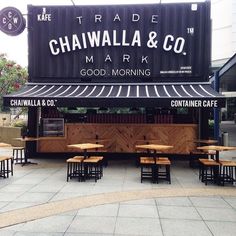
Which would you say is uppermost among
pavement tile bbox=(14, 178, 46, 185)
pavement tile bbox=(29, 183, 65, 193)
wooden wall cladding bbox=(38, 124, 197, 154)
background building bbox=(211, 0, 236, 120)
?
background building bbox=(211, 0, 236, 120)

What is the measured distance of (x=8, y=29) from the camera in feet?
49.7

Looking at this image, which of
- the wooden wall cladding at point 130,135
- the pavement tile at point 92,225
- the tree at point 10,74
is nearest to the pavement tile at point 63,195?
the pavement tile at point 92,225

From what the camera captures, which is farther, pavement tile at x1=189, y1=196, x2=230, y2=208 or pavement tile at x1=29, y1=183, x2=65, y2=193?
pavement tile at x1=29, y1=183, x2=65, y2=193

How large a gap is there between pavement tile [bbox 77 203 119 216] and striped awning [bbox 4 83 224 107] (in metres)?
5.52

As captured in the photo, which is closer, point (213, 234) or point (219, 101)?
point (213, 234)

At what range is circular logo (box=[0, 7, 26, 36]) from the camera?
15.0 m

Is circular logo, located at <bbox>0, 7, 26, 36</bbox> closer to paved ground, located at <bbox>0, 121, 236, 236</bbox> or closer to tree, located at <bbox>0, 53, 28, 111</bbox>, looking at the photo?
paved ground, located at <bbox>0, 121, 236, 236</bbox>

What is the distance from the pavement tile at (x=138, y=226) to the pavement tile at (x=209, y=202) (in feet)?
5.61

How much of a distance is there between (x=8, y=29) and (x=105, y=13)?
14.1ft

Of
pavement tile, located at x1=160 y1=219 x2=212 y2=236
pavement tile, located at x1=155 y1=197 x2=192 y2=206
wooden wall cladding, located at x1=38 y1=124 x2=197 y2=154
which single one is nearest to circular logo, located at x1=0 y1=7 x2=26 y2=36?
wooden wall cladding, located at x1=38 y1=124 x2=197 y2=154

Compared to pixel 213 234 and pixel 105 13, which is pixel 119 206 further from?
pixel 105 13

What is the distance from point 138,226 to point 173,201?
211 centimetres

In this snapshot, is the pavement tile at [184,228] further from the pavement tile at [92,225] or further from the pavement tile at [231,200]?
the pavement tile at [231,200]

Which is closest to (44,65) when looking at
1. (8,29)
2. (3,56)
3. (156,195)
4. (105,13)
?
(8,29)
